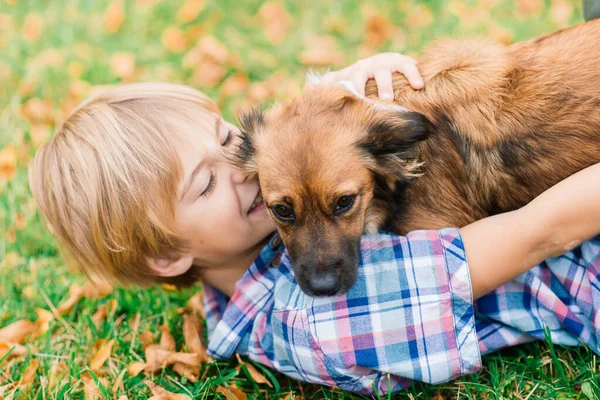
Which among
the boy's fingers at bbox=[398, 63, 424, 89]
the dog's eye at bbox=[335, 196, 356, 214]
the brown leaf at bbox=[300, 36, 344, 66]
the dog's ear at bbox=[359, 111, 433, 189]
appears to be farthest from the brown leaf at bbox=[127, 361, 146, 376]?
the brown leaf at bbox=[300, 36, 344, 66]

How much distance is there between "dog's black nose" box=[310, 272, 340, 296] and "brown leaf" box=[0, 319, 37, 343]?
6.30 ft

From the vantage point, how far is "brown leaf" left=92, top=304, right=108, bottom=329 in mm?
3623

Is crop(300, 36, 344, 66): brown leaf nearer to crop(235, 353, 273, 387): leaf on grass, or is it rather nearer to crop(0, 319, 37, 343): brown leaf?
crop(235, 353, 273, 387): leaf on grass

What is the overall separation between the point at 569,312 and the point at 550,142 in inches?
30.9

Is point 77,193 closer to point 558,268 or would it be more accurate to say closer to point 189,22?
point 558,268

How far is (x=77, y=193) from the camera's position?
10.4ft

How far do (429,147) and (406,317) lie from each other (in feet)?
2.43

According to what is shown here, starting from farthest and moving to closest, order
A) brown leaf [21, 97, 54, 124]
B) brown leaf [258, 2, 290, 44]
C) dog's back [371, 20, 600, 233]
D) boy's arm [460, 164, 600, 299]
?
brown leaf [258, 2, 290, 44], brown leaf [21, 97, 54, 124], dog's back [371, 20, 600, 233], boy's arm [460, 164, 600, 299]

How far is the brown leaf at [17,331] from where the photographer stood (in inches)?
138

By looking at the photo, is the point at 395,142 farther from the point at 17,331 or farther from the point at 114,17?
the point at 114,17

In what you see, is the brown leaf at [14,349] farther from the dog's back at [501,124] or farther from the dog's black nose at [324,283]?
the dog's back at [501,124]

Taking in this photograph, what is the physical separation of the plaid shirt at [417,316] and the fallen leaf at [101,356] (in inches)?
36.1

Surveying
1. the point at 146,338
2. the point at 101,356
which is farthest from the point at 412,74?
the point at 101,356

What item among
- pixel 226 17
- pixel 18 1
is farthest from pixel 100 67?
pixel 18 1
